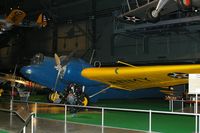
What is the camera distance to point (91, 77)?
529 inches

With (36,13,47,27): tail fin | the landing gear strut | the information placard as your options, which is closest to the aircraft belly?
the landing gear strut

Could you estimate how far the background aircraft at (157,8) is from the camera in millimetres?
13133

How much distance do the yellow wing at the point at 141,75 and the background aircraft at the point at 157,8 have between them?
10.0ft

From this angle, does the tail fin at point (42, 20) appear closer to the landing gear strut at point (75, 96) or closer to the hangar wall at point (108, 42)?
the hangar wall at point (108, 42)

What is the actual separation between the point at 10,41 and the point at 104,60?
19.1 meters

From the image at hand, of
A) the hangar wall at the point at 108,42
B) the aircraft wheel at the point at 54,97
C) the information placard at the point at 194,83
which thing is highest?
the hangar wall at the point at 108,42

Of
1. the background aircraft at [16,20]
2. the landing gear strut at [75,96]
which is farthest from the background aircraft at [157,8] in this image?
the background aircraft at [16,20]

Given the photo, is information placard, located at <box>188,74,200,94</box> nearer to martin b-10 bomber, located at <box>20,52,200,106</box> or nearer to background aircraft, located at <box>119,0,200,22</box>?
martin b-10 bomber, located at <box>20,52,200,106</box>

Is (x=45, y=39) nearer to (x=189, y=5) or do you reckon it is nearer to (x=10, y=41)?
(x=10, y=41)

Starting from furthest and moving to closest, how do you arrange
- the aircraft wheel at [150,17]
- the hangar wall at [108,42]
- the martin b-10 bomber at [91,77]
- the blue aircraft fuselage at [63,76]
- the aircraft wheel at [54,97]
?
the hangar wall at [108,42] < the aircraft wheel at [54,97] < the aircraft wheel at [150,17] < the blue aircraft fuselage at [63,76] < the martin b-10 bomber at [91,77]

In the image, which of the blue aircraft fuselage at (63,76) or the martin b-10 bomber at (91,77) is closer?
the martin b-10 bomber at (91,77)

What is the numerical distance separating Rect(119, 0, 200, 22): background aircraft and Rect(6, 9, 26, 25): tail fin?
16.2 meters

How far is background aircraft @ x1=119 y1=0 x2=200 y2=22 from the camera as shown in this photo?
13.1 m

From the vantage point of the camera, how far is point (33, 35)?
3709 cm
